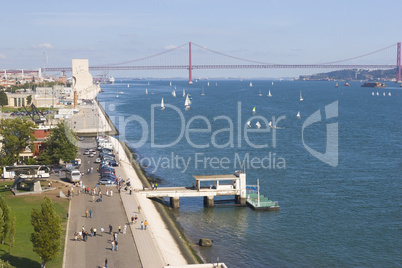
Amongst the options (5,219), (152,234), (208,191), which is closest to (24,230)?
(5,219)

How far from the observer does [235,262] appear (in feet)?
81.5

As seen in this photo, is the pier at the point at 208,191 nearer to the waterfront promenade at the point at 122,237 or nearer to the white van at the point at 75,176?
the waterfront promenade at the point at 122,237

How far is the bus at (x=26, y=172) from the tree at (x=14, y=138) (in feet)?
5.59

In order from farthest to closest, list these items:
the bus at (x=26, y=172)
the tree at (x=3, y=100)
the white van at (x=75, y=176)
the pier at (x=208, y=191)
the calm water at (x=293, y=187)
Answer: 1. the tree at (x=3, y=100)
2. the white van at (x=75, y=176)
3. the bus at (x=26, y=172)
4. the pier at (x=208, y=191)
5. the calm water at (x=293, y=187)

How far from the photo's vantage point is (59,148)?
131 ft

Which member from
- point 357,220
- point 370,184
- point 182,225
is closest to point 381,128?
point 370,184

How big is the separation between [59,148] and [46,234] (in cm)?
2095

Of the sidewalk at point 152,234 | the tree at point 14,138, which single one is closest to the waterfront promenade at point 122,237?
the sidewalk at point 152,234

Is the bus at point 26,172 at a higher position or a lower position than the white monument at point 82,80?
lower

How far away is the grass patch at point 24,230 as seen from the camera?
70.4 ft

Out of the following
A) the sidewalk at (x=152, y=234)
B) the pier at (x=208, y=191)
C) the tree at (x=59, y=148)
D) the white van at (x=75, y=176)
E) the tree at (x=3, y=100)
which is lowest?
the sidewalk at (x=152, y=234)

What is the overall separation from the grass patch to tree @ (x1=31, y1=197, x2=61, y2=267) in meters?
1.10

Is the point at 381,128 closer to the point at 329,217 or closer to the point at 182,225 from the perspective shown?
the point at 329,217

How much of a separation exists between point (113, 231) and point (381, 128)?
213ft
